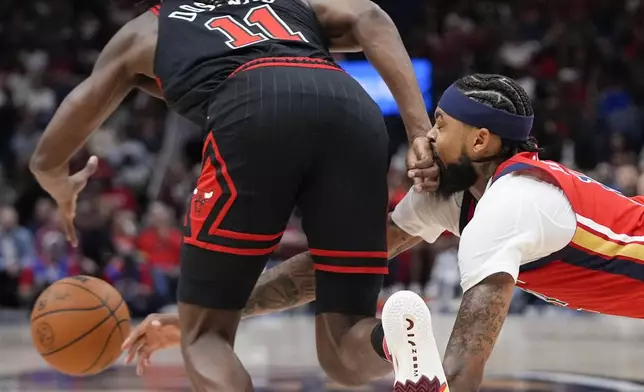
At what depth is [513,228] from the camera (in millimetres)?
3115

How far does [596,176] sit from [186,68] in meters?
9.08

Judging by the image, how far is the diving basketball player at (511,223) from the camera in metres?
3.09

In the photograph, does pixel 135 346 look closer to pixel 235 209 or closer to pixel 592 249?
pixel 235 209

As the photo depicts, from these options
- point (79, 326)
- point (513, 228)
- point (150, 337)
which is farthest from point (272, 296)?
point (513, 228)

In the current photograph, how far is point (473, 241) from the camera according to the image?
3141 mm

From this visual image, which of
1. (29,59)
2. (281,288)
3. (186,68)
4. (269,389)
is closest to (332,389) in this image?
(269,389)

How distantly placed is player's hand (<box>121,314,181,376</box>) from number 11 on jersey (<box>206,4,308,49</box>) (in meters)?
1.16

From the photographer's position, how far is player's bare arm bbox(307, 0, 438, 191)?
3945 mm

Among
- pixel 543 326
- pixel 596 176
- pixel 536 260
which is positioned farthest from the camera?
pixel 596 176

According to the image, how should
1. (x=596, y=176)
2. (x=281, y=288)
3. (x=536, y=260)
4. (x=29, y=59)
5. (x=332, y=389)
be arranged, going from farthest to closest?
(x=29, y=59) → (x=596, y=176) → (x=332, y=389) → (x=281, y=288) → (x=536, y=260)

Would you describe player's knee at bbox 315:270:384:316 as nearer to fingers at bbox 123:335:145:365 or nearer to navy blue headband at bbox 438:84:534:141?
navy blue headband at bbox 438:84:534:141

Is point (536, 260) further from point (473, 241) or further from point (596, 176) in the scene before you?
point (596, 176)

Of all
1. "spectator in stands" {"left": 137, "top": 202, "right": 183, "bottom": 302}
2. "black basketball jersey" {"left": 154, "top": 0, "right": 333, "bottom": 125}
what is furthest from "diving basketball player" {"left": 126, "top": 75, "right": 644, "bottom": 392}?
"spectator in stands" {"left": 137, "top": 202, "right": 183, "bottom": 302}

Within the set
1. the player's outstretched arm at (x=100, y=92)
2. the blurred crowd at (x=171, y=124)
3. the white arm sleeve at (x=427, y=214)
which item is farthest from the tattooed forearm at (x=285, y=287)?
the blurred crowd at (x=171, y=124)
